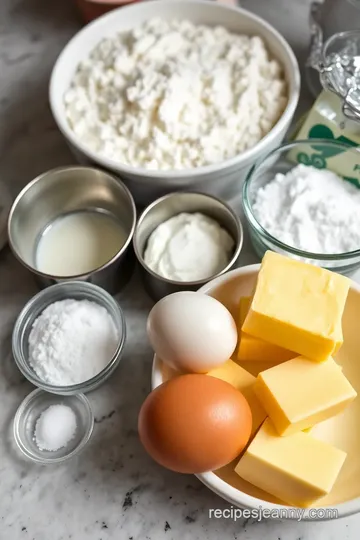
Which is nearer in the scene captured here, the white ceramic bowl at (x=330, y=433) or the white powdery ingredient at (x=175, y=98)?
the white ceramic bowl at (x=330, y=433)

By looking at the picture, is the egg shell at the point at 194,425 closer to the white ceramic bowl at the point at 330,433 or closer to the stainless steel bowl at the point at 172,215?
the white ceramic bowl at the point at 330,433

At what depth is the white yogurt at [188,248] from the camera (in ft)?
3.29

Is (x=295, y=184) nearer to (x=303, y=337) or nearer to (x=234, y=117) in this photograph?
(x=234, y=117)

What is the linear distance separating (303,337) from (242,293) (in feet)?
0.47

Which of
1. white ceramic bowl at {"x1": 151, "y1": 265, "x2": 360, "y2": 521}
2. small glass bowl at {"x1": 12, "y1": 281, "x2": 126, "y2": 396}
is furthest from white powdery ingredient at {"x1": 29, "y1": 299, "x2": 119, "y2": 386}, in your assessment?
white ceramic bowl at {"x1": 151, "y1": 265, "x2": 360, "y2": 521}

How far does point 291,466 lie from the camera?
77cm

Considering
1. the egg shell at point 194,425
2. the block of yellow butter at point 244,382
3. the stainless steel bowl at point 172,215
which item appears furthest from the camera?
the stainless steel bowl at point 172,215

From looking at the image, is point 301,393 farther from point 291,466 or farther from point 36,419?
point 36,419

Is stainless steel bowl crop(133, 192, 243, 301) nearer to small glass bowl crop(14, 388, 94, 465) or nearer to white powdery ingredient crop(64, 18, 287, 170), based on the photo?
white powdery ingredient crop(64, 18, 287, 170)

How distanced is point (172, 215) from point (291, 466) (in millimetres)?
473

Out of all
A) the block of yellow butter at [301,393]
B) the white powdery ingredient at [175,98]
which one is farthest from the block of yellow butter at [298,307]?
the white powdery ingredient at [175,98]

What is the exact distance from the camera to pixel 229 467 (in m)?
0.84

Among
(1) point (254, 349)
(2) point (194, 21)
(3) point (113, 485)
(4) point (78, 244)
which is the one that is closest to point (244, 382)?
(1) point (254, 349)

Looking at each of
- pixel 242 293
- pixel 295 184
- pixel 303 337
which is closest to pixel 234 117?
pixel 295 184
